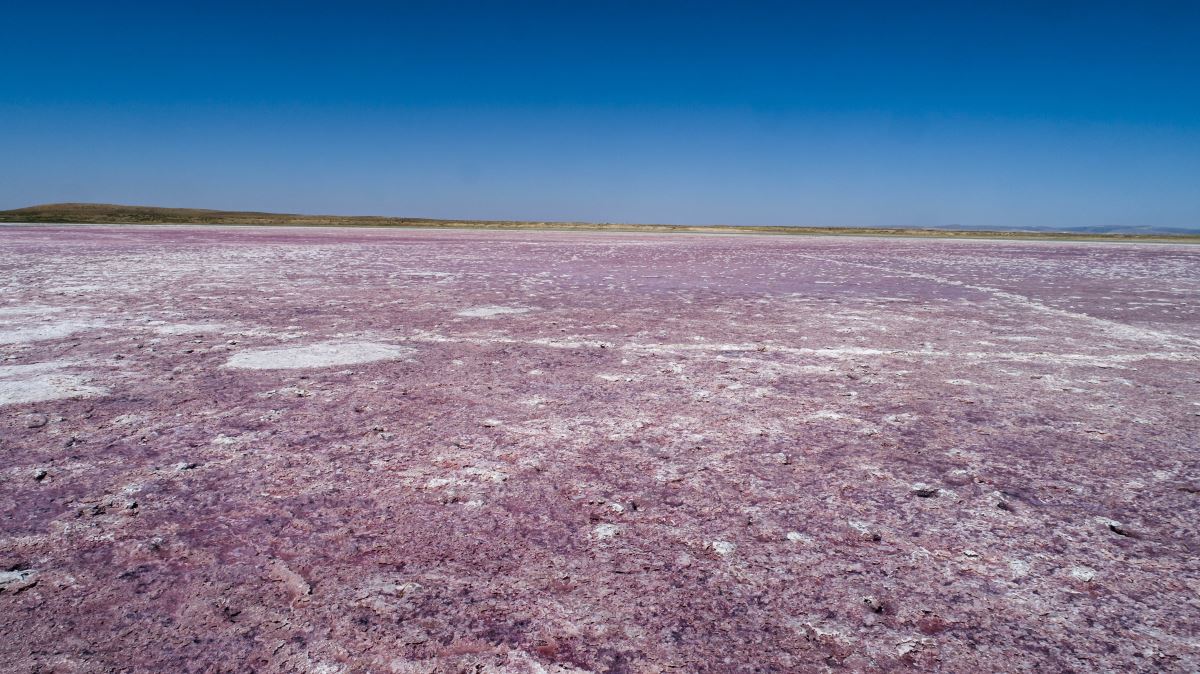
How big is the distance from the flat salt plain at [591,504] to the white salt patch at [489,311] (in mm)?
1055

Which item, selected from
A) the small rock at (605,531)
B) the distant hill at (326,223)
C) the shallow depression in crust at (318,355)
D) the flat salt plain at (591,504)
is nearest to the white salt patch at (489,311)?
the flat salt plain at (591,504)

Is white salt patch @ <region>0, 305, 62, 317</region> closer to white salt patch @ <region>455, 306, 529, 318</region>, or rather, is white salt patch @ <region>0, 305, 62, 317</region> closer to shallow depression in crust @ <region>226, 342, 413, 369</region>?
shallow depression in crust @ <region>226, 342, 413, 369</region>

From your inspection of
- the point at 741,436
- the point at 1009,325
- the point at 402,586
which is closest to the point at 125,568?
the point at 402,586

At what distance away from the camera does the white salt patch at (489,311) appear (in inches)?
204

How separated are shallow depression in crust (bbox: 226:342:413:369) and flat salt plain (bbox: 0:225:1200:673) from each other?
3cm

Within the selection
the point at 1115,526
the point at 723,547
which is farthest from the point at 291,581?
the point at 1115,526

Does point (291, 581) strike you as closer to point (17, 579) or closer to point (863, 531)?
point (17, 579)

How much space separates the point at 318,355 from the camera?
358cm

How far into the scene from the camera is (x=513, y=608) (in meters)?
1.36

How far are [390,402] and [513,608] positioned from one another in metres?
1.60

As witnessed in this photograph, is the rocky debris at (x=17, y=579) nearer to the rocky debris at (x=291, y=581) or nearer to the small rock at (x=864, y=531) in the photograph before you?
the rocky debris at (x=291, y=581)

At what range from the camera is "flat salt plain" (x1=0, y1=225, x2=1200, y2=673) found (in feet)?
4.17

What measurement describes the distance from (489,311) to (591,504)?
3759mm

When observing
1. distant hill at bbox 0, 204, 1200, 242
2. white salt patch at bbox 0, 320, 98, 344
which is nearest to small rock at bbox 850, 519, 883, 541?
white salt patch at bbox 0, 320, 98, 344
